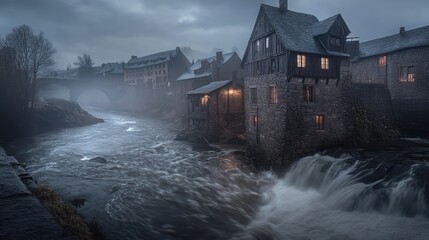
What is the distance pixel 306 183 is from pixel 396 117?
19.9 m

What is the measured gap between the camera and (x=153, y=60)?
76125 millimetres

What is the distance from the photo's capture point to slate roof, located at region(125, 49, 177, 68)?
234ft

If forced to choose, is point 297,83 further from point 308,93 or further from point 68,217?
point 68,217

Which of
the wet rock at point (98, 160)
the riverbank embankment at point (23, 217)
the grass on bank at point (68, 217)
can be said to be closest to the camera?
the riverbank embankment at point (23, 217)

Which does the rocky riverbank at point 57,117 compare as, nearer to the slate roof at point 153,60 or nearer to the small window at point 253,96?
the slate roof at point 153,60

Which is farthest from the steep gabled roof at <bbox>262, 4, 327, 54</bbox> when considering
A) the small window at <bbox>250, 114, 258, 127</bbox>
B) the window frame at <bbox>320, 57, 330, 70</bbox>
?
the small window at <bbox>250, 114, 258, 127</bbox>

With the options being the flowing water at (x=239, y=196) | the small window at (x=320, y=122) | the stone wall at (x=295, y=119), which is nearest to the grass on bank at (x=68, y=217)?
the flowing water at (x=239, y=196)

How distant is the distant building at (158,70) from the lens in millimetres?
69000

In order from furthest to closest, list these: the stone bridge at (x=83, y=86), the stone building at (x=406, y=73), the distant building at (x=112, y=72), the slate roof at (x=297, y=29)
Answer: the distant building at (x=112, y=72), the stone bridge at (x=83, y=86), the stone building at (x=406, y=73), the slate roof at (x=297, y=29)

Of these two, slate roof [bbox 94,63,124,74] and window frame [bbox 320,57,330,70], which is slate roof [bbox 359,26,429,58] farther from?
slate roof [bbox 94,63,124,74]

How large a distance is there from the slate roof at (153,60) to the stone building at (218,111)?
37.3 meters

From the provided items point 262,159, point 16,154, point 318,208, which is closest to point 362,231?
point 318,208

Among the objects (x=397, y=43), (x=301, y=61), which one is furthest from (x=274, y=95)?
(x=397, y=43)

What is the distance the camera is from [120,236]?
36.4 ft
